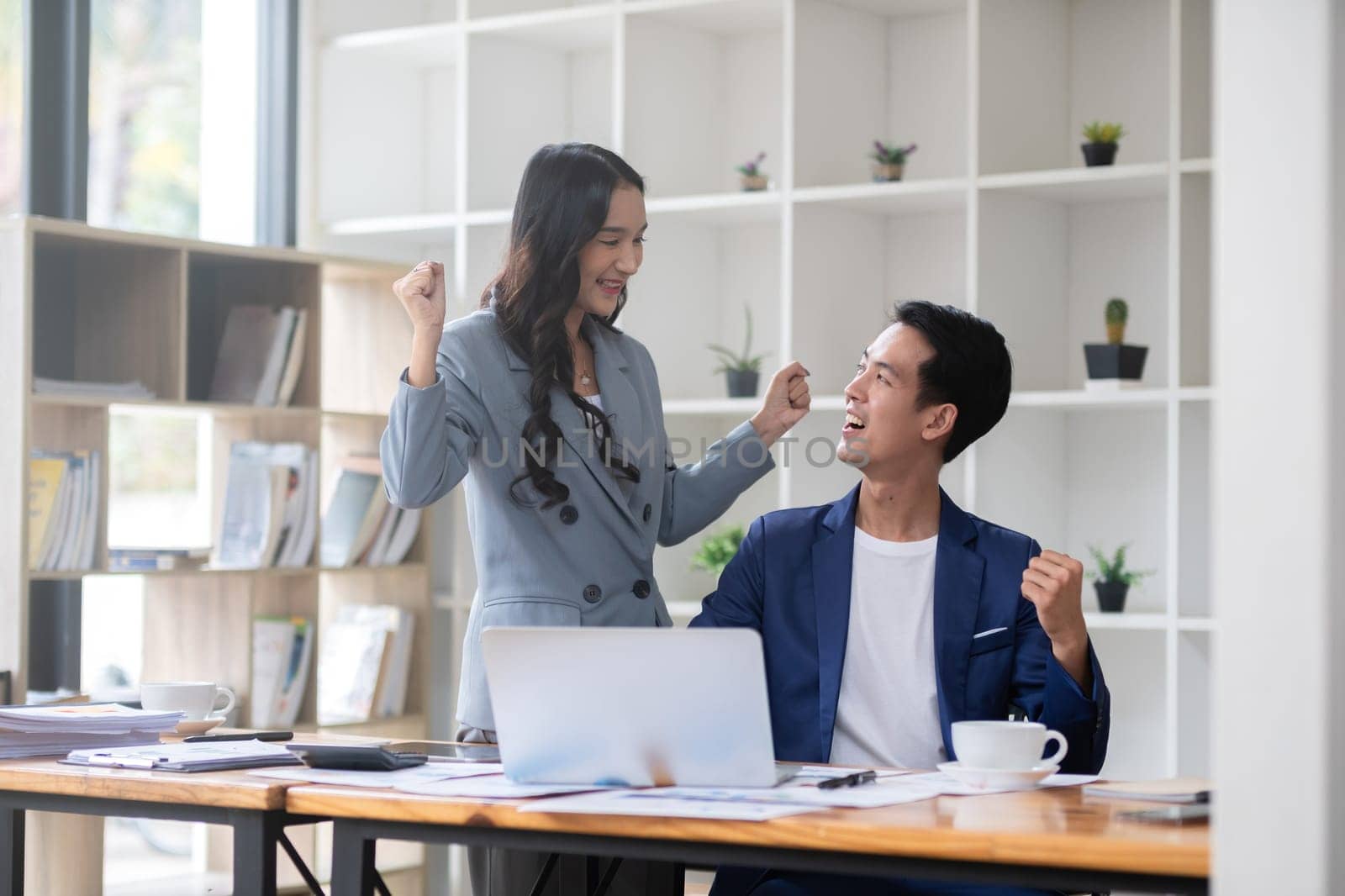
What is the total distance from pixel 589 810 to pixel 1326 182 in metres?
0.88

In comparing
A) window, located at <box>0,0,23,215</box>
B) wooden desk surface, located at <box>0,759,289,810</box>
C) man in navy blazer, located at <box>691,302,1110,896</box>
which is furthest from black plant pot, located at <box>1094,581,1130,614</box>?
window, located at <box>0,0,23,215</box>

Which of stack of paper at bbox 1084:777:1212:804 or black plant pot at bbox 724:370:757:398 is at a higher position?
black plant pot at bbox 724:370:757:398

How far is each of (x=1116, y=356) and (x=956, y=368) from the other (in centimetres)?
122

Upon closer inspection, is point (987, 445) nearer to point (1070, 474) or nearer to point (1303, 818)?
point (1070, 474)

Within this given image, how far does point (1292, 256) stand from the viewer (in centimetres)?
123

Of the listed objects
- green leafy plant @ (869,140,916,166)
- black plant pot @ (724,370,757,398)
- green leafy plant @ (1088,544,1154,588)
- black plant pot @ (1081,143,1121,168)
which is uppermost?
green leafy plant @ (869,140,916,166)

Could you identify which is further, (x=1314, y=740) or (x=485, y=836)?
(x=485, y=836)

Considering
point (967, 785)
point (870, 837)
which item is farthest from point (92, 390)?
point (870, 837)

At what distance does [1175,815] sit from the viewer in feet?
4.98

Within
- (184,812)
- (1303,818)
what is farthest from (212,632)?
(1303,818)

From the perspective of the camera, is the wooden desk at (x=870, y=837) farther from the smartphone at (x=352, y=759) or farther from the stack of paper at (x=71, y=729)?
the stack of paper at (x=71, y=729)

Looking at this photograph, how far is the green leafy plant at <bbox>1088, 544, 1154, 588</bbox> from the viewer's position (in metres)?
3.58

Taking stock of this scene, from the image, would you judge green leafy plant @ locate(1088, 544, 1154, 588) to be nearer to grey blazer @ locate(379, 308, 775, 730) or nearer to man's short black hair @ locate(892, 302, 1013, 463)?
man's short black hair @ locate(892, 302, 1013, 463)

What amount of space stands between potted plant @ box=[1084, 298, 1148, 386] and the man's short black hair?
115 cm
